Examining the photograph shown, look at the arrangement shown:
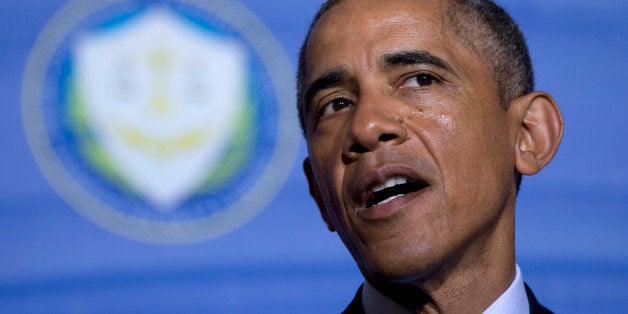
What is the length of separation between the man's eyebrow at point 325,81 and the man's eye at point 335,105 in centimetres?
3

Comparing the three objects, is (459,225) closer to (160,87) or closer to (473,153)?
(473,153)

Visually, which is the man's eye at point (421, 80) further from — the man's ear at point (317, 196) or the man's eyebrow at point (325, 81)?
the man's ear at point (317, 196)

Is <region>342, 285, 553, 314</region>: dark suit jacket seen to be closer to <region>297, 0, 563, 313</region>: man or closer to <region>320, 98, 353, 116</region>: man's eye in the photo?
<region>297, 0, 563, 313</region>: man

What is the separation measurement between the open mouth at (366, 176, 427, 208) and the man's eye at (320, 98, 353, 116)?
19 centimetres

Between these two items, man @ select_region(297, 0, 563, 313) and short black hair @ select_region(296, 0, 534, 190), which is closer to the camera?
man @ select_region(297, 0, 563, 313)

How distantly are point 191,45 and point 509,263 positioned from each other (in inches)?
40.2

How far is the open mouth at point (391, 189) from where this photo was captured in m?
1.39

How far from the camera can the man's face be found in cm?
138

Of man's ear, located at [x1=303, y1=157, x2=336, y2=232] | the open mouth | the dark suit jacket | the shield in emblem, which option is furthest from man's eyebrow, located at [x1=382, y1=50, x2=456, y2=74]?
the shield in emblem

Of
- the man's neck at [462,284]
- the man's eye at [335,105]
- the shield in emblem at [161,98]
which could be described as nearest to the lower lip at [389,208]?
the man's neck at [462,284]

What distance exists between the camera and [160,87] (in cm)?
213

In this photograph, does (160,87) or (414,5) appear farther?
(160,87)

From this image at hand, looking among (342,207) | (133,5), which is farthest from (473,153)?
(133,5)

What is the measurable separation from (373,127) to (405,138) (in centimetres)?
6
